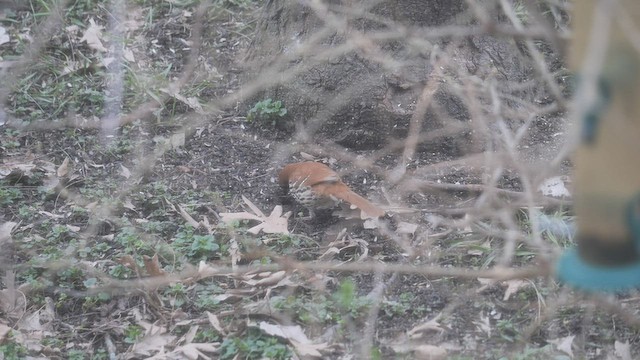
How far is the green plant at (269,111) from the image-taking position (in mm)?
5469

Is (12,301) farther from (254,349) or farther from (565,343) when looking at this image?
(565,343)

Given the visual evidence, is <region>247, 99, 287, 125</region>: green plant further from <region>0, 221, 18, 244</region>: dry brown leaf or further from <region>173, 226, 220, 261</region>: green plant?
<region>0, 221, 18, 244</region>: dry brown leaf

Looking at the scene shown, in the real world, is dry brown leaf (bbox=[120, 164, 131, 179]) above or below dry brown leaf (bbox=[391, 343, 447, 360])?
below

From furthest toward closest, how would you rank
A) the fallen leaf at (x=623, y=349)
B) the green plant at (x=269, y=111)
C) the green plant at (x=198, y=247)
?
the green plant at (x=269, y=111)
the green plant at (x=198, y=247)
the fallen leaf at (x=623, y=349)

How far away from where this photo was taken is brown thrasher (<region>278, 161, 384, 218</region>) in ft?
15.1

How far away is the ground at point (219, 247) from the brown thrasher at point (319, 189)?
0.11 m

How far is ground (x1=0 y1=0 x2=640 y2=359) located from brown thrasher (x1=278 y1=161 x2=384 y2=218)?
0.11 metres

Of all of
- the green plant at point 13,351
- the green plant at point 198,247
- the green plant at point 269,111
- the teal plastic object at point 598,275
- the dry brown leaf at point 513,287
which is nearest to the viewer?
the teal plastic object at point 598,275

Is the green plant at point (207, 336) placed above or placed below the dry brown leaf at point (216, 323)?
below

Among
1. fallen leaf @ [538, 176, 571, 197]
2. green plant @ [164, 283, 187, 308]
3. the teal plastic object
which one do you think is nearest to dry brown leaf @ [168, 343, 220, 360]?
green plant @ [164, 283, 187, 308]

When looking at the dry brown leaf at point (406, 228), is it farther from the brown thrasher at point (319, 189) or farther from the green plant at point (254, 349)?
the green plant at point (254, 349)

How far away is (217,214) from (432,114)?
139 centimetres

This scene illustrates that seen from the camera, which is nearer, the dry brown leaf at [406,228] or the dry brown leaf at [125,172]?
the dry brown leaf at [406,228]

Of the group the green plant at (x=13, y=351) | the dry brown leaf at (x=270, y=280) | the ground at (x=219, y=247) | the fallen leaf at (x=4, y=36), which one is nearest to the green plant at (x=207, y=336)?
the ground at (x=219, y=247)
